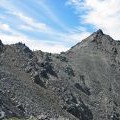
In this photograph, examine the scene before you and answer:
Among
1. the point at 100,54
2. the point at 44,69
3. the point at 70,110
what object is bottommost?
the point at 70,110

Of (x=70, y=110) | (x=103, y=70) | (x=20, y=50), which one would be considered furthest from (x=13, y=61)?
(x=103, y=70)

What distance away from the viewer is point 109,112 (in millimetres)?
95938

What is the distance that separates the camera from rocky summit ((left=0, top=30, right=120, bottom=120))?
69.2 meters

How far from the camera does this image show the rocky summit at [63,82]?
227 ft

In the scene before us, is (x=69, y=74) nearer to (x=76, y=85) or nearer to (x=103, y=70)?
(x=76, y=85)

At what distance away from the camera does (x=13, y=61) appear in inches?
3391

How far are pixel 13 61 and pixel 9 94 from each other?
62.6 feet

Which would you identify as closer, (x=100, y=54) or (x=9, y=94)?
(x=9, y=94)

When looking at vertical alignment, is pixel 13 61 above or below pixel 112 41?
below

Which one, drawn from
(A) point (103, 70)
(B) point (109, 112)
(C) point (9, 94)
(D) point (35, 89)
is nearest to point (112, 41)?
(A) point (103, 70)

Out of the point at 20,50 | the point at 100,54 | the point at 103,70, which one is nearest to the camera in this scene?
the point at 20,50

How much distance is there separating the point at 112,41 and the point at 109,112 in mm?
44261

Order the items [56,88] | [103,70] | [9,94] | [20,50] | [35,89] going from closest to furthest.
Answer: [9,94] → [35,89] → [56,88] → [20,50] → [103,70]

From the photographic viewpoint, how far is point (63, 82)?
93688 mm
